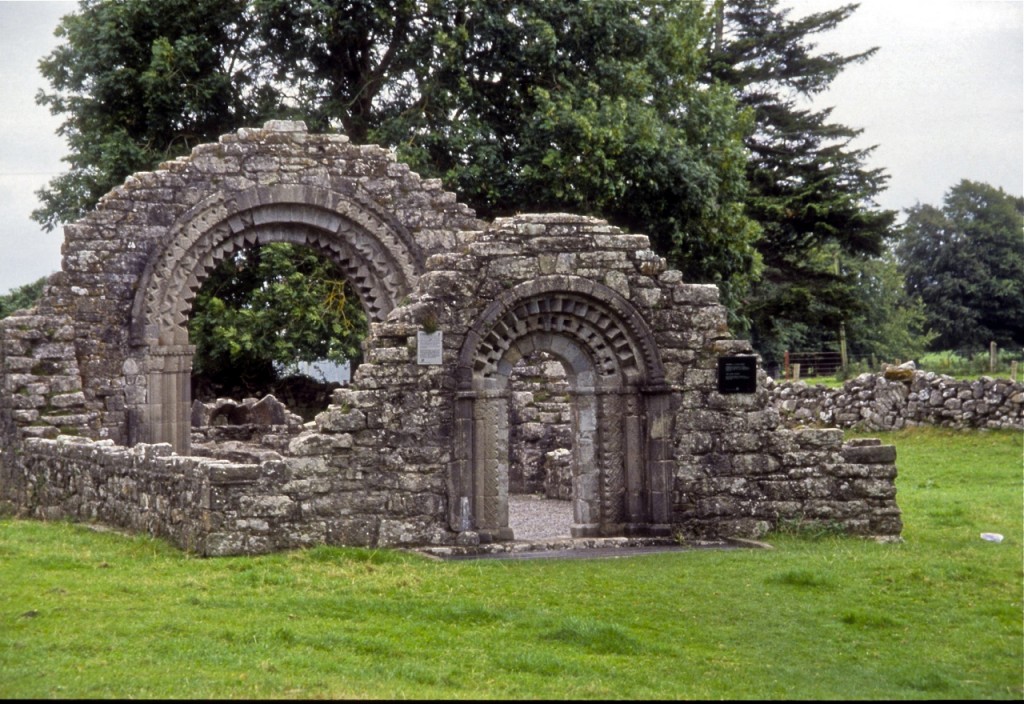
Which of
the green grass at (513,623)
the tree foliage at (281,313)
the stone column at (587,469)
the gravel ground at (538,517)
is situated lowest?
the green grass at (513,623)

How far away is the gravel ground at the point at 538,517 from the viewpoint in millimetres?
15336

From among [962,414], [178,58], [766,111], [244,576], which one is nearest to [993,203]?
[766,111]

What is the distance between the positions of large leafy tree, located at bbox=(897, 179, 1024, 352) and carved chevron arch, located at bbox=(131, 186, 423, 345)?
97.8ft

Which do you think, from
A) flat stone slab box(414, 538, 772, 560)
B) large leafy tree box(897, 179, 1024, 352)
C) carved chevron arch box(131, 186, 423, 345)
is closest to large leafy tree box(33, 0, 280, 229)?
carved chevron arch box(131, 186, 423, 345)

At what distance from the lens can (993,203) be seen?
2005 inches

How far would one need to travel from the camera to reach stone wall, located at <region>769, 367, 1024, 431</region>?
22.9m

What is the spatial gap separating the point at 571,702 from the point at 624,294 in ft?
22.0

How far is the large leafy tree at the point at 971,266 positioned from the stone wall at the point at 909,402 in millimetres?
20000

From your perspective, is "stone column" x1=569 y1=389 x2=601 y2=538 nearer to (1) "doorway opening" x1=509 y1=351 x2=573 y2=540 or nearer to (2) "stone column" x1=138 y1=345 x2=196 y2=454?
(1) "doorway opening" x1=509 y1=351 x2=573 y2=540

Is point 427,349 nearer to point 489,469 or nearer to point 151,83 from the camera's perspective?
point 489,469

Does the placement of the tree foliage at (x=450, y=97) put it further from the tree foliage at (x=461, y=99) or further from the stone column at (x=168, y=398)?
the stone column at (x=168, y=398)

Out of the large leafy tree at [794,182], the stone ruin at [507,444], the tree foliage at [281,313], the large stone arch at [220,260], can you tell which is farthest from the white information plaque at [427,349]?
the large leafy tree at [794,182]

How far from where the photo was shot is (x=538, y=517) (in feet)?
56.1

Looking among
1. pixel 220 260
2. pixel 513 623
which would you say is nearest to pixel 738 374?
pixel 513 623
